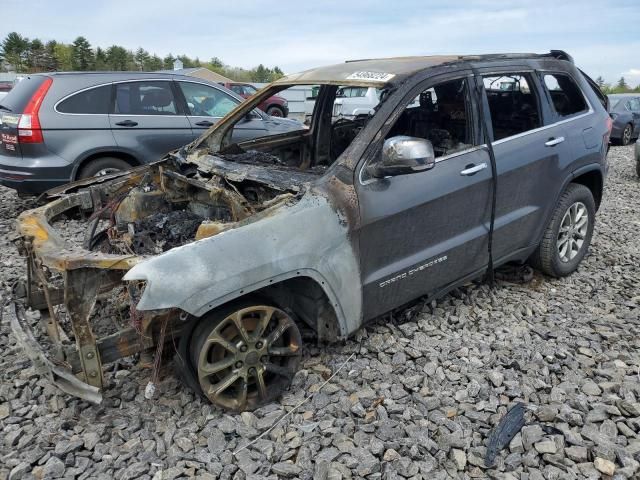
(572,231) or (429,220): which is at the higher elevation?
(429,220)

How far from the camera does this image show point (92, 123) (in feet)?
21.0

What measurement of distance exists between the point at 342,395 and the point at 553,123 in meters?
2.66

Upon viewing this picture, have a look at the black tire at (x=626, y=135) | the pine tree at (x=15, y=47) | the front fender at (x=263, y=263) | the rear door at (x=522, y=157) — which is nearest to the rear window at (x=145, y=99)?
the rear door at (x=522, y=157)

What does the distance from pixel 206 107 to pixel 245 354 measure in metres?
5.24

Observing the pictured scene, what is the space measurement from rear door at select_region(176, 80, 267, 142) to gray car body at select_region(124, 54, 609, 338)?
10.0ft

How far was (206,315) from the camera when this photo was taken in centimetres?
275

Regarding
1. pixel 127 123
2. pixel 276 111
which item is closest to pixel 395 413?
pixel 127 123

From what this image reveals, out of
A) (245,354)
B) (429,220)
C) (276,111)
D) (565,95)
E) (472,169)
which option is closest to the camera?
(245,354)

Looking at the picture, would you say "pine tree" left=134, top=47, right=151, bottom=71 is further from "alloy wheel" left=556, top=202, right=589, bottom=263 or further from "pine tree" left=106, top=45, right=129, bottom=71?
"alloy wheel" left=556, top=202, right=589, bottom=263

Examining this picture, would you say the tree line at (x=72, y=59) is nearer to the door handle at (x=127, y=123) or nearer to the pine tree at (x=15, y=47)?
the pine tree at (x=15, y=47)

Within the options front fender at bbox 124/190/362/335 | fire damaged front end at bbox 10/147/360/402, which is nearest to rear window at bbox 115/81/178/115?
fire damaged front end at bbox 10/147/360/402

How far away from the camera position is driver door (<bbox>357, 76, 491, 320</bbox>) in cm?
308

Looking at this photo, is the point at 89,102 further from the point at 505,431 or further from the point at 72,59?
the point at 72,59

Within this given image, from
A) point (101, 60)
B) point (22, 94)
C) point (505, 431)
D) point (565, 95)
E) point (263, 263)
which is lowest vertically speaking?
point (505, 431)
